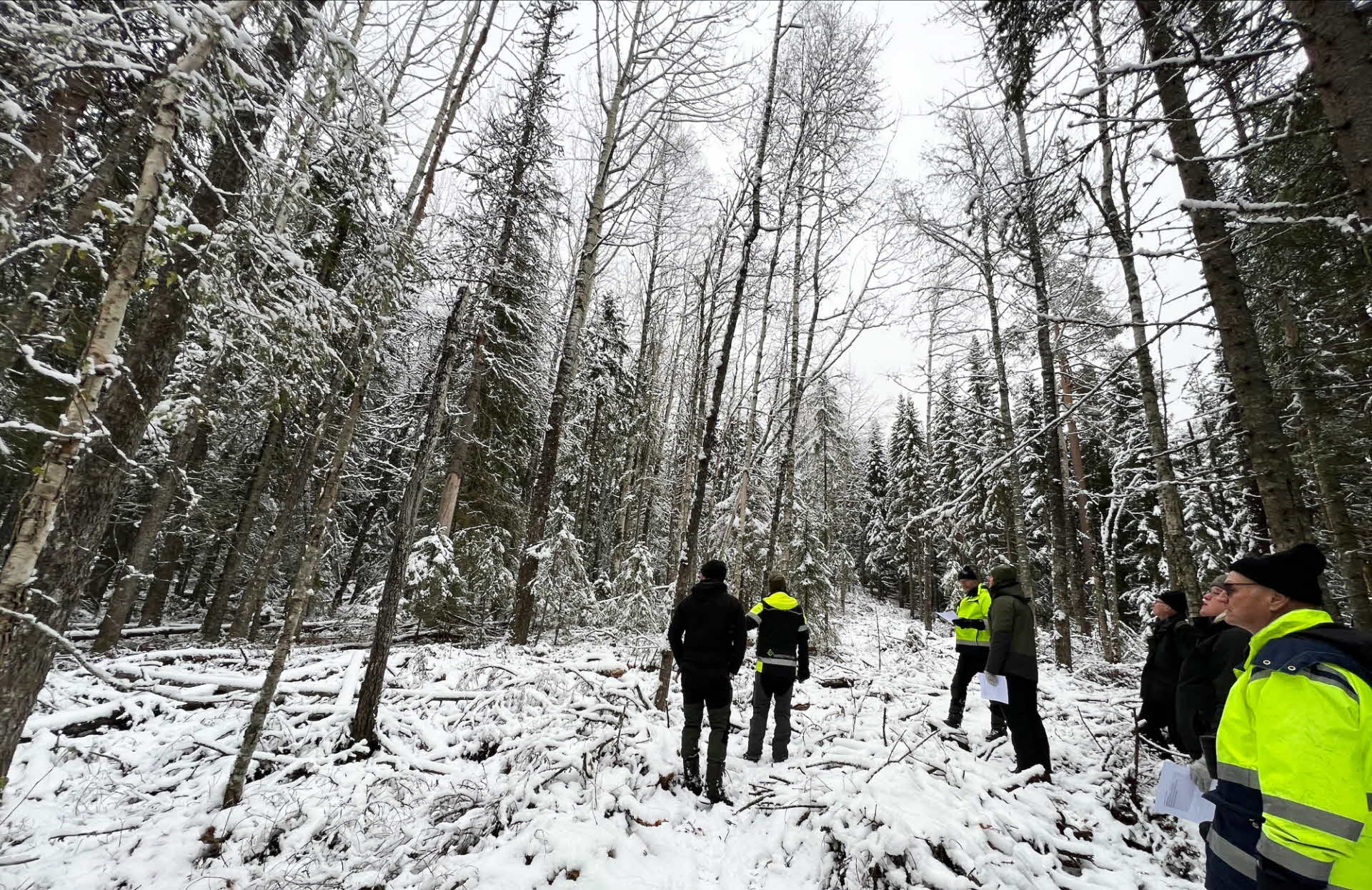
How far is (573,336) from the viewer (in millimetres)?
10289

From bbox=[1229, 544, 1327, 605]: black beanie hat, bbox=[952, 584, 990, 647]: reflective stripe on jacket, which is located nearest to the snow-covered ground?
bbox=[952, 584, 990, 647]: reflective stripe on jacket

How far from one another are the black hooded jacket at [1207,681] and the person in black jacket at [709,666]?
3847 mm

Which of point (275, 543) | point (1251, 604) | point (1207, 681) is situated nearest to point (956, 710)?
point (1207, 681)

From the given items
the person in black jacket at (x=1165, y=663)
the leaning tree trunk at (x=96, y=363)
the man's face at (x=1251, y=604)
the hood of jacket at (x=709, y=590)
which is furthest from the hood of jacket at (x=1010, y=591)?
the leaning tree trunk at (x=96, y=363)

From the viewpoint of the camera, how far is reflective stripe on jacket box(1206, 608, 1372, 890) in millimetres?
1823

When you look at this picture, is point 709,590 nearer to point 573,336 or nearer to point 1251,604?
point 1251,604

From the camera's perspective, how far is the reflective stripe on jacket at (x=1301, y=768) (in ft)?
5.98

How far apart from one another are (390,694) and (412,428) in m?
10.0

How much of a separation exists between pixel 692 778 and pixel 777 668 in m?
1.43

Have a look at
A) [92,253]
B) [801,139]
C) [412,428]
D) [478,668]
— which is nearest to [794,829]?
[478,668]

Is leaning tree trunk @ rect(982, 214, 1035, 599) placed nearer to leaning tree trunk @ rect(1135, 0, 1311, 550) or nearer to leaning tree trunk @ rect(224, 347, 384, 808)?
leaning tree trunk @ rect(1135, 0, 1311, 550)

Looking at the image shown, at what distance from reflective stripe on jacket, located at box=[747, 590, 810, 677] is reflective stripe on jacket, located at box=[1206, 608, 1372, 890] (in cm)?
377

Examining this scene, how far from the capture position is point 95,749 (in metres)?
5.45

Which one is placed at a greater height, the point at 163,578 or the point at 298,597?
the point at 298,597
